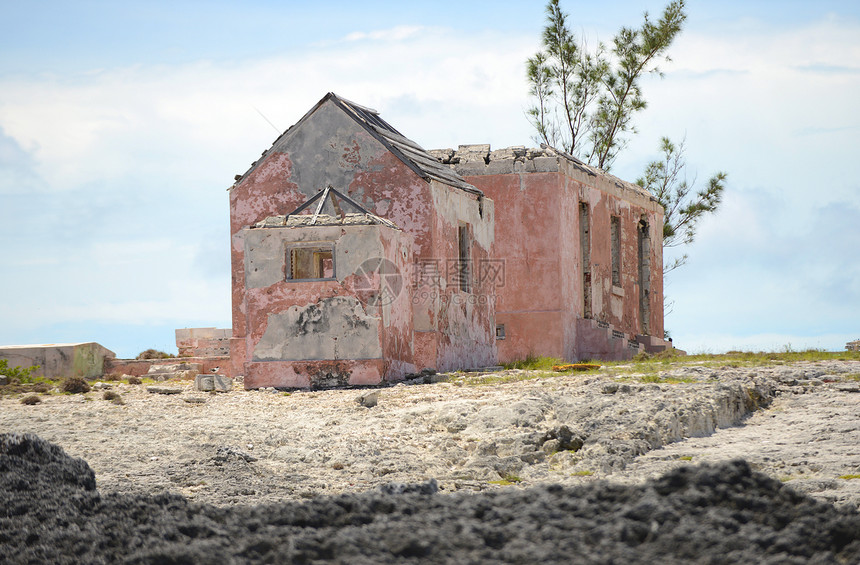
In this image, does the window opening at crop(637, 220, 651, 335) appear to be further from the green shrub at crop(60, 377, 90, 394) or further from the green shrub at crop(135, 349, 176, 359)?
the green shrub at crop(60, 377, 90, 394)

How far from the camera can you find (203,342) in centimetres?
2466

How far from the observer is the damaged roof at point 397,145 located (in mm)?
18641

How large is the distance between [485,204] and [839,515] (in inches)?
622

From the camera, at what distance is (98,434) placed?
1169cm

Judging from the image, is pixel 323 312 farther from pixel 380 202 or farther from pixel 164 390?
pixel 380 202

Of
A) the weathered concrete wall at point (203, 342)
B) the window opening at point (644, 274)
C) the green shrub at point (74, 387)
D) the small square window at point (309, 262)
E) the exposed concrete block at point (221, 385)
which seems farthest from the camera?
the window opening at point (644, 274)

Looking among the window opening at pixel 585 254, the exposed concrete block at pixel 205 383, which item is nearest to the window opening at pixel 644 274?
the window opening at pixel 585 254

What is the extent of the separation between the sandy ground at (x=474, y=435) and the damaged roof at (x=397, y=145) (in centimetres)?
580

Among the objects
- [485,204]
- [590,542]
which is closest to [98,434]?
[590,542]

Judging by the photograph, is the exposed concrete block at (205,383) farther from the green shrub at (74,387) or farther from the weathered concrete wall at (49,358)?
the weathered concrete wall at (49,358)

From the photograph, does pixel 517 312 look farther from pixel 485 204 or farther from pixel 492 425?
pixel 492 425

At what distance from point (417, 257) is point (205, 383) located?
4636mm

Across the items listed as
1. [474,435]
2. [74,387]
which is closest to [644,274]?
[74,387]

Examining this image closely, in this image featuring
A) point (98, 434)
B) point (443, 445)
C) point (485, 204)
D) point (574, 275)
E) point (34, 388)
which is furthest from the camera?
point (574, 275)
